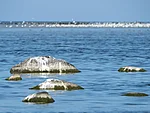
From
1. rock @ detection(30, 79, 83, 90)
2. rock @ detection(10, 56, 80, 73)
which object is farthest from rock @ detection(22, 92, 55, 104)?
rock @ detection(10, 56, 80, 73)

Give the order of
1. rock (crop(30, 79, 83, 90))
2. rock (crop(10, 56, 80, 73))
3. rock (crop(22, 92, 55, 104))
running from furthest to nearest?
1. rock (crop(10, 56, 80, 73))
2. rock (crop(30, 79, 83, 90))
3. rock (crop(22, 92, 55, 104))

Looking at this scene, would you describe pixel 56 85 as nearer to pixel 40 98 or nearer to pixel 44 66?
pixel 40 98

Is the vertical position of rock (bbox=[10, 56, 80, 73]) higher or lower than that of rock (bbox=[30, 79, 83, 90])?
higher

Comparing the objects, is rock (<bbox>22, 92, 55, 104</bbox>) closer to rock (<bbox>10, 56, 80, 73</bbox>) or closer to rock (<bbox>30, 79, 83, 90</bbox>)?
rock (<bbox>30, 79, 83, 90</bbox>)

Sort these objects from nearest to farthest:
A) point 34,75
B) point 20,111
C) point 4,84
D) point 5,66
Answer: point 20,111
point 4,84
point 34,75
point 5,66

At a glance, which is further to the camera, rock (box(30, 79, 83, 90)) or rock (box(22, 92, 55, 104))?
rock (box(30, 79, 83, 90))

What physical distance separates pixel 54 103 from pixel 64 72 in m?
15.4

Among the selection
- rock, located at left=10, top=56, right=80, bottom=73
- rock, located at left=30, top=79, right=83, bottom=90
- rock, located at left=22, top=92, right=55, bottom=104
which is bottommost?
rock, located at left=22, top=92, right=55, bottom=104

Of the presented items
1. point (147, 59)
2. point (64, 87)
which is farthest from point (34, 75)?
point (147, 59)

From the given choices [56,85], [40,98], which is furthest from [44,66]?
[40,98]

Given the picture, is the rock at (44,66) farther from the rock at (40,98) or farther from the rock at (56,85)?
the rock at (40,98)

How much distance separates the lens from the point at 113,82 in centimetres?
4647

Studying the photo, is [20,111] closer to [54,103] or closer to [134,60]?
[54,103]

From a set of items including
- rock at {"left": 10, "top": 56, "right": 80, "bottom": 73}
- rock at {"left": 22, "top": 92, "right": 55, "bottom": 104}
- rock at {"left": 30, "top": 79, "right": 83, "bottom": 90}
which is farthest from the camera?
rock at {"left": 10, "top": 56, "right": 80, "bottom": 73}
